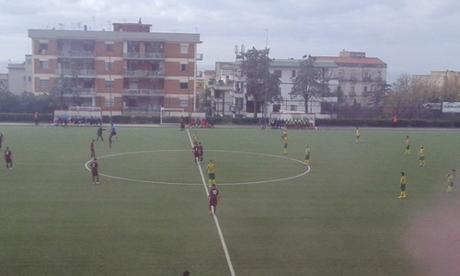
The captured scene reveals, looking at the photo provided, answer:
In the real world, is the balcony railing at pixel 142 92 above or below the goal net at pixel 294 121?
above

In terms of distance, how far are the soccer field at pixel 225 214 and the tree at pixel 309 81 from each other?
36611 mm

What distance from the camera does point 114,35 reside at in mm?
68375

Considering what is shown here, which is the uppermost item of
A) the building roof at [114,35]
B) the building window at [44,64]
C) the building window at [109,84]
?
the building roof at [114,35]

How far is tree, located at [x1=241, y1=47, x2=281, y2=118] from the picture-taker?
70.6m

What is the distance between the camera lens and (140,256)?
569 inches

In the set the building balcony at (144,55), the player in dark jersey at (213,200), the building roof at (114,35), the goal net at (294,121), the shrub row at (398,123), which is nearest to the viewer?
the player in dark jersey at (213,200)

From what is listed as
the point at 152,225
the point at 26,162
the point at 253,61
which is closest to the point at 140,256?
the point at 152,225

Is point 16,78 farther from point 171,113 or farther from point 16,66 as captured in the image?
point 171,113

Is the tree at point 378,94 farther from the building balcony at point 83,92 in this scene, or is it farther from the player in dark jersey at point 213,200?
the player in dark jersey at point 213,200

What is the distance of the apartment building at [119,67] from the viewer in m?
68.0

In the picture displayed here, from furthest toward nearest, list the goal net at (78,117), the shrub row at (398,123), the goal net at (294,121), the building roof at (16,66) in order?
the building roof at (16,66) → the shrub row at (398,123) → the goal net at (294,121) → the goal net at (78,117)

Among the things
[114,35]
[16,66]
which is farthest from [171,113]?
[16,66]

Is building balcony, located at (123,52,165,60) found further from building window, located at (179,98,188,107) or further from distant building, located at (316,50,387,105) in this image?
distant building, located at (316,50,387,105)

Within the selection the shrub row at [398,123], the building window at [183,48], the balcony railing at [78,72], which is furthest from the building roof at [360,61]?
the balcony railing at [78,72]
